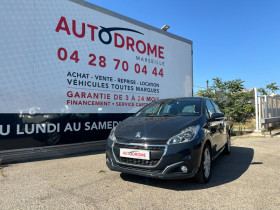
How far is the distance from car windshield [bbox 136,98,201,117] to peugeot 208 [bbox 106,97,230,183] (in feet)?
0.45

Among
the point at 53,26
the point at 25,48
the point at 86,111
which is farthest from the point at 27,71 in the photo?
the point at 86,111

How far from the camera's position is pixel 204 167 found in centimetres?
343

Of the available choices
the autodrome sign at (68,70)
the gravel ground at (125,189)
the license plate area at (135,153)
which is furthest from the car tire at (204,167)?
the autodrome sign at (68,70)

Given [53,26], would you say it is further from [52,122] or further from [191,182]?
[191,182]

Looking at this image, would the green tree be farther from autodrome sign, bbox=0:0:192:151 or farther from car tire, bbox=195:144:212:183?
car tire, bbox=195:144:212:183

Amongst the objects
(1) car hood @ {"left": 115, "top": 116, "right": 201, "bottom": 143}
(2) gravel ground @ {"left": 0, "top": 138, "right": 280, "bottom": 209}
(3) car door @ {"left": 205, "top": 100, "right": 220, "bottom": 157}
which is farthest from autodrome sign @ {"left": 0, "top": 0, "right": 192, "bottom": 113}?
(3) car door @ {"left": 205, "top": 100, "right": 220, "bottom": 157}

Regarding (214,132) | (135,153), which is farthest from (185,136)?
(214,132)

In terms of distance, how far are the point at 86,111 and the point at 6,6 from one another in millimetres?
2820

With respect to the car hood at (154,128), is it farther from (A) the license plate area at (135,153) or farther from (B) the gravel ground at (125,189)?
(B) the gravel ground at (125,189)

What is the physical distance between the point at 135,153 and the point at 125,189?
0.59m

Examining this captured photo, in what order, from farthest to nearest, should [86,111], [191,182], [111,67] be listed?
1. [111,67]
2. [86,111]
3. [191,182]

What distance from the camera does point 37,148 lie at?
483 centimetres

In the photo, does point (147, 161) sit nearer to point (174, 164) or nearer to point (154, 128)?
point (174, 164)

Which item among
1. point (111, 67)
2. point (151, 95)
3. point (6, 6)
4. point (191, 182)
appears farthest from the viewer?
point (151, 95)
